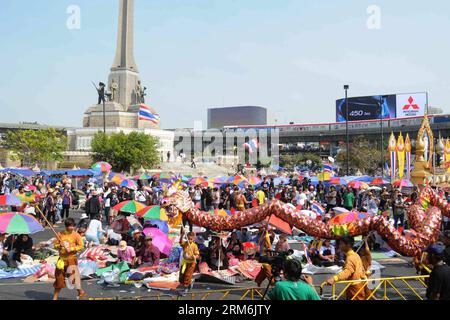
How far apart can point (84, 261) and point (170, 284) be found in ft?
7.65

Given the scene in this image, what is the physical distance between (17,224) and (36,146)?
39.3 m

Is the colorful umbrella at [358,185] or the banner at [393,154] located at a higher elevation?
the banner at [393,154]

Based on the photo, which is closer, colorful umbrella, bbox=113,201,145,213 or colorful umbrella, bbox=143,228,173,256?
colorful umbrella, bbox=143,228,173,256

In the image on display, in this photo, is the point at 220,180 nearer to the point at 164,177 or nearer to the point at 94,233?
the point at 164,177

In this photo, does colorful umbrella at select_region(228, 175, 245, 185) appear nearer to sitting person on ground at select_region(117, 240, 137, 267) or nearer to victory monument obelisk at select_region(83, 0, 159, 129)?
sitting person on ground at select_region(117, 240, 137, 267)

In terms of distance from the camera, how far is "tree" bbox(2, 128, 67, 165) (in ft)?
150

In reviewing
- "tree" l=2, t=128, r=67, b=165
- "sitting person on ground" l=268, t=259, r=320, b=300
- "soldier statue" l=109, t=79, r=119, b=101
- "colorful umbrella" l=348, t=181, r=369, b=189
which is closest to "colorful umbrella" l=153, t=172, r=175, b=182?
"colorful umbrella" l=348, t=181, r=369, b=189

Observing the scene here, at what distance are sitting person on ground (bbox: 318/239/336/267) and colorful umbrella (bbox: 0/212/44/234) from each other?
6.33 m

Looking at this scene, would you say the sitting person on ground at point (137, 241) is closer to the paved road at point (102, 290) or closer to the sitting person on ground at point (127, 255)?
the sitting person on ground at point (127, 255)

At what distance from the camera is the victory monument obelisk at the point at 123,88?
62.8m

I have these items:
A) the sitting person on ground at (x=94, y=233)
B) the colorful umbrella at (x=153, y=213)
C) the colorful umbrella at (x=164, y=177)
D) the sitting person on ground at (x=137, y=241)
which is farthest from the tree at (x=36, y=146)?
the colorful umbrella at (x=153, y=213)

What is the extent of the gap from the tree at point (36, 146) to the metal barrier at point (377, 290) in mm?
42154

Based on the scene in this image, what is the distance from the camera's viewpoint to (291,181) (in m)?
29.2
